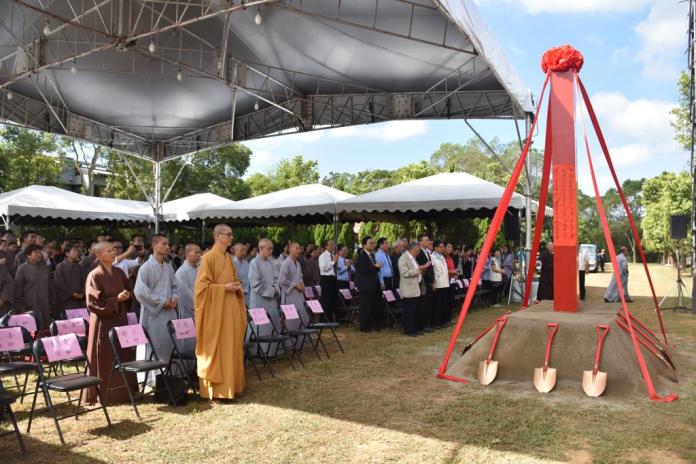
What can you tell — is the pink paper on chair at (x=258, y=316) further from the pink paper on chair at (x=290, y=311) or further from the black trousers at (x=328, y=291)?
the black trousers at (x=328, y=291)

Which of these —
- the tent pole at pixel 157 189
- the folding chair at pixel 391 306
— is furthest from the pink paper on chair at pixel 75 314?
the tent pole at pixel 157 189

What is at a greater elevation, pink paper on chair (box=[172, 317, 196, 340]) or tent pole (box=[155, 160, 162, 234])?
tent pole (box=[155, 160, 162, 234])

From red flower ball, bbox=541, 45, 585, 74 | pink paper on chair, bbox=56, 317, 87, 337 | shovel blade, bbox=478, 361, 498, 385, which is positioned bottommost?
shovel blade, bbox=478, 361, 498, 385

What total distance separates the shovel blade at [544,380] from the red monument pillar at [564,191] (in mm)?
1272

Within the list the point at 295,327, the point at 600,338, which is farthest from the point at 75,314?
the point at 600,338

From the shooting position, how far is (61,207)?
50.6 feet

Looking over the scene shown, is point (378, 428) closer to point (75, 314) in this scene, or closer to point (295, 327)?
point (295, 327)

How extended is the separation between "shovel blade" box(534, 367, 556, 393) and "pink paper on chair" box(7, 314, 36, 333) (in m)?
5.25

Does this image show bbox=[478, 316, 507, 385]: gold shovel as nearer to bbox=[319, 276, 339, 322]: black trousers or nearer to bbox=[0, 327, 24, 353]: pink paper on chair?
bbox=[0, 327, 24, 353]: pink paper on chair

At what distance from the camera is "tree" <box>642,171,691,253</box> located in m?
32.8

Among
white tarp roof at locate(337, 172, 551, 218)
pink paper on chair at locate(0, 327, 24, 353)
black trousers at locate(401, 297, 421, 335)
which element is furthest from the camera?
white tarp roof at locate(337, 172, 551, 218)

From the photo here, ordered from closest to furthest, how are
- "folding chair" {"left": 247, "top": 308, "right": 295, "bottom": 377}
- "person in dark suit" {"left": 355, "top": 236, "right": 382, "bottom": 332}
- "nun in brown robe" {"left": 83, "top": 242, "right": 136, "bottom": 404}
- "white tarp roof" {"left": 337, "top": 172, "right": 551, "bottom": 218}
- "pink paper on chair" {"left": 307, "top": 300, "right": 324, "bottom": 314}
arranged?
"nun in brown robe" {"left": 83, "top": 242, "right": 136, "bottom": 404} → "folding chair" {"left": 247, "top": 308, "right": 295, "bottom": 377} → "pink paper on chair" {"left": 307, "top": 300, "right": 324, "bottom": 314} → "person in dark suit" {"left": 355, "top": 236, "right": 382, "bottom": 332} → "white tarp roof" {"left": 337, "top": 172, "right": 551, "bottom": 218}

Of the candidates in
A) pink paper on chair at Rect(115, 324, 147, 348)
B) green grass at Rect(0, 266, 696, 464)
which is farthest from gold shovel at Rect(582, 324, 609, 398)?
pink paper on chair at Rect(115, 324, 147, 348)

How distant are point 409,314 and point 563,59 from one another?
176 inches
